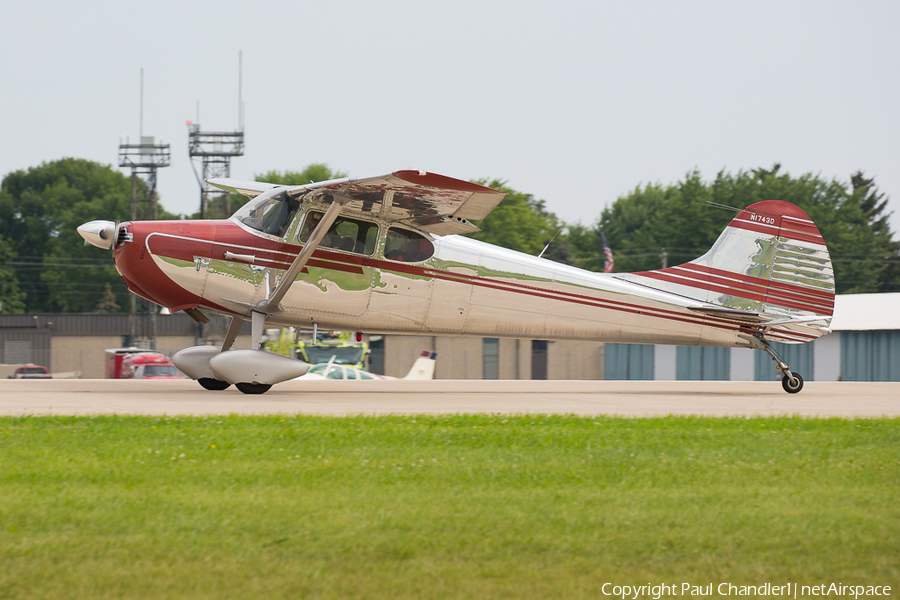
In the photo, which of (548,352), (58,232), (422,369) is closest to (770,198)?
(548,352)

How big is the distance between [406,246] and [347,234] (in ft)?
3.09

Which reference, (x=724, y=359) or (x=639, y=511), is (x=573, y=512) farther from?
(x=724, y=359)

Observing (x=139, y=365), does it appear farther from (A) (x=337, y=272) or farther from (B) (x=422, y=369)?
(A) (x=337, y=272)

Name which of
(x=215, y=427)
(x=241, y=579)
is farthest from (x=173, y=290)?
(x=241, y=579)

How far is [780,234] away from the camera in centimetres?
1498

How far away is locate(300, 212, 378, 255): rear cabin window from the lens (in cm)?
1248

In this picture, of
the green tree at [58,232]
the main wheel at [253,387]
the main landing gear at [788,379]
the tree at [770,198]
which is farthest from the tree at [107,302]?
the main landing gear at [788,379]

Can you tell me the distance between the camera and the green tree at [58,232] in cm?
8344

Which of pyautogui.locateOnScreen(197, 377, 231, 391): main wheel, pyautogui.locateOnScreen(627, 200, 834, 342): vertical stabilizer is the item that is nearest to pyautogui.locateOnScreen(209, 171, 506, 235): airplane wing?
pyautogui.locateOnScreen(197, 377, 231, 391): main wheel

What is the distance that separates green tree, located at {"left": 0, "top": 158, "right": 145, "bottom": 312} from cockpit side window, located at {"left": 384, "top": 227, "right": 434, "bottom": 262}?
74573 millimetres

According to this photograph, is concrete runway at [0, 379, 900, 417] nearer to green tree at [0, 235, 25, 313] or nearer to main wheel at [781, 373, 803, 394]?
main wheel at [781, 373, 803, 394]

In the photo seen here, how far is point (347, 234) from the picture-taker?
12.7 m

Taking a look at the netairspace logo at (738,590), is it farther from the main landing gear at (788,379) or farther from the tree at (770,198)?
the tree at (770,198)

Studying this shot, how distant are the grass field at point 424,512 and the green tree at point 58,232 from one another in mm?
80576
